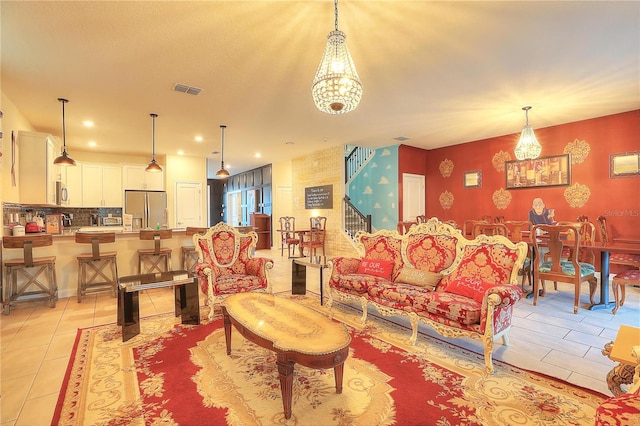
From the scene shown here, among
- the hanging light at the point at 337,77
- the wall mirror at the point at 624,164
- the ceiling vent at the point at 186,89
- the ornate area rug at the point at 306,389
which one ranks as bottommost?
the ornate area rug at the point at 306,389

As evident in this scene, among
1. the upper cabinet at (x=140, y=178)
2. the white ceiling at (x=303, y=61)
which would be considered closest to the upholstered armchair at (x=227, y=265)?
the white ceiling at (x=303, y=61)

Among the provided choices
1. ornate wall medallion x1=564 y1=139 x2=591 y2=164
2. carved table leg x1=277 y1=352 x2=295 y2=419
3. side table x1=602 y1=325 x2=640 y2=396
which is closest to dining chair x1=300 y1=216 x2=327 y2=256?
ornate wall medallion x1=564 y1=139 x2=591 y2=164

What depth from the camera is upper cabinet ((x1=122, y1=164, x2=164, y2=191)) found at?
314 inches

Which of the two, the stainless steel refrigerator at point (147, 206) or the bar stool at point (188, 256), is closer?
the bar stool at point (188, 256)

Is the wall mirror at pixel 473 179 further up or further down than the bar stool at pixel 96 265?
further up

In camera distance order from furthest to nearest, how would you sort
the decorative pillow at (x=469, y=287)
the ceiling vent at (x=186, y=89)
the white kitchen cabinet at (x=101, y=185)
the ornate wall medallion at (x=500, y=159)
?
the white kitchen cabinet at (x=101, y=185), the ornate wall medallion at (x=500, y=159), the ceiling vent at (x=186, y=89), the decorative pillow at (x=469, y=287)

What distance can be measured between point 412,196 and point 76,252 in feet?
24.0

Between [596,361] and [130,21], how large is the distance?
16.4 ft

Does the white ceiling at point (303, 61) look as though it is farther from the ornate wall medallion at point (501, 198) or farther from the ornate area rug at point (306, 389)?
the ornate area rug at point (306, 389)

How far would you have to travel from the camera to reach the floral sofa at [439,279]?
254 cm

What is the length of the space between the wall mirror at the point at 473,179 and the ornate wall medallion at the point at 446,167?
463mm

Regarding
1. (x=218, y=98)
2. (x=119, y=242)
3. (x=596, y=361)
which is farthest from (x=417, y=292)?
(x=119, y=242)

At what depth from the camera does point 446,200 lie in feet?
26.7

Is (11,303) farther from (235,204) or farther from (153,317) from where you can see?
(235,204)
